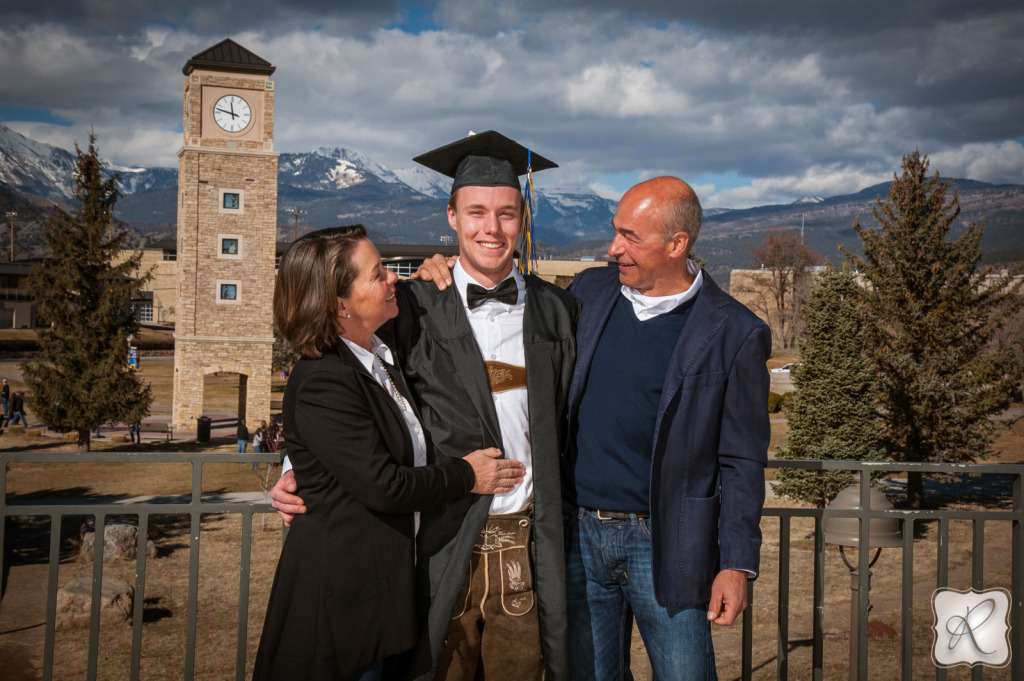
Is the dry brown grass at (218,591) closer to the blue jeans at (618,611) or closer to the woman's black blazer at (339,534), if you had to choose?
the blue jeans at (618,611)

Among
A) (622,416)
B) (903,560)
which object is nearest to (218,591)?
(903,560)

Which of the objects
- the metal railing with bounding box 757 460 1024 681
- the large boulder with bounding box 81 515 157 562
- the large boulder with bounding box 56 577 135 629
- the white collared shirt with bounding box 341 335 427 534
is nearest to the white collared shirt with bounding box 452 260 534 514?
the white collared shirt with bounding box 341 335 427 534

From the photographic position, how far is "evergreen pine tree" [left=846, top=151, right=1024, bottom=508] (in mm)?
23594

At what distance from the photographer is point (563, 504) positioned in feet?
9.98

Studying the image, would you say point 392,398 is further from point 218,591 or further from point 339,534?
point 218,591

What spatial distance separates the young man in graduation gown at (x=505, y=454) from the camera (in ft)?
9.36

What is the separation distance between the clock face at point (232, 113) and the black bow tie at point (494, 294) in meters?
36.6

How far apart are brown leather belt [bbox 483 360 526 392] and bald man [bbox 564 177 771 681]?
0.69ft

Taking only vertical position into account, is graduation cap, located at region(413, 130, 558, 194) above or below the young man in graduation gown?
above

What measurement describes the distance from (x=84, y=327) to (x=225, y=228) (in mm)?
8024

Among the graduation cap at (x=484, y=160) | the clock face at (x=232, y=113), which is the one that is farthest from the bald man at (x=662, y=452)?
the clock face at (x=232, y=113)

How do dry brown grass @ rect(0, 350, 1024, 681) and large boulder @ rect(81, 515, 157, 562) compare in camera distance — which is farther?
large boulder @ rect(81, 515, 157, 562)

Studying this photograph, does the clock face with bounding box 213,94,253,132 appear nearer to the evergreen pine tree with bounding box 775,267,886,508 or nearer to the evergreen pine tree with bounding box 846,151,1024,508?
the evergreen pine tree with bounding box 846,151,1024,508

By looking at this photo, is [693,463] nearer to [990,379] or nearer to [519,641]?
[519,641]
